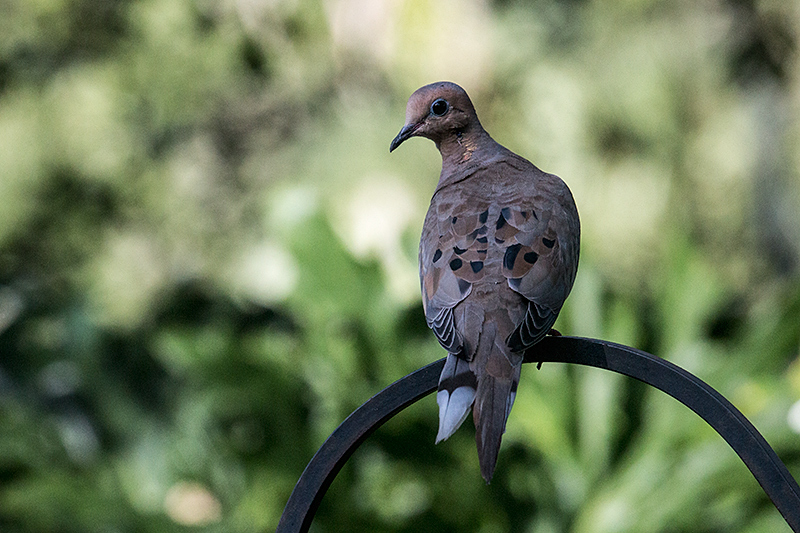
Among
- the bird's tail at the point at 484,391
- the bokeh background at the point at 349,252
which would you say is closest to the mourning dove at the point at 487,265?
the bird's tail at the point at 484,391

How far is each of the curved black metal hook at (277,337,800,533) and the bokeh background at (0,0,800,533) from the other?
183 cm

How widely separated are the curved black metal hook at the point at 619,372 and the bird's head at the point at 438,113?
1.26 ft

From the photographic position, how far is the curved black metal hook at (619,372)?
0.85 meters

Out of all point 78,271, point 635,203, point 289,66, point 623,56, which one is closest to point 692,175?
point 635,203

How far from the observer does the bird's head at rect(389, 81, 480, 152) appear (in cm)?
121

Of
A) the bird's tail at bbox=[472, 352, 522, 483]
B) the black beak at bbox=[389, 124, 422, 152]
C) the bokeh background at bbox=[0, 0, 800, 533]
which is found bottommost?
the bird's tail at bbox=[472, 352, 522, 483]

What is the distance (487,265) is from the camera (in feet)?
3.47

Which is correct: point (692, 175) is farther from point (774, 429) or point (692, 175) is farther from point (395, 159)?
point (774, 429)

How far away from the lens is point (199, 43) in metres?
6.30

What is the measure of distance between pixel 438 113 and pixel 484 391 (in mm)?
497

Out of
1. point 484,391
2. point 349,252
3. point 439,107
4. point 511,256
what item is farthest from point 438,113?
point 349,252

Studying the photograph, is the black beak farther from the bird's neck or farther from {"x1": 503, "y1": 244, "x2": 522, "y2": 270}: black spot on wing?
{"x1": 503, "y1": 244, "x2": 522, "y2": 270}: black spot on wing

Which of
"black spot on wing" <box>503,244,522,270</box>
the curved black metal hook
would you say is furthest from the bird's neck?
the curved black metal hook

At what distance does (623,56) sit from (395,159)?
1762 millimetres
